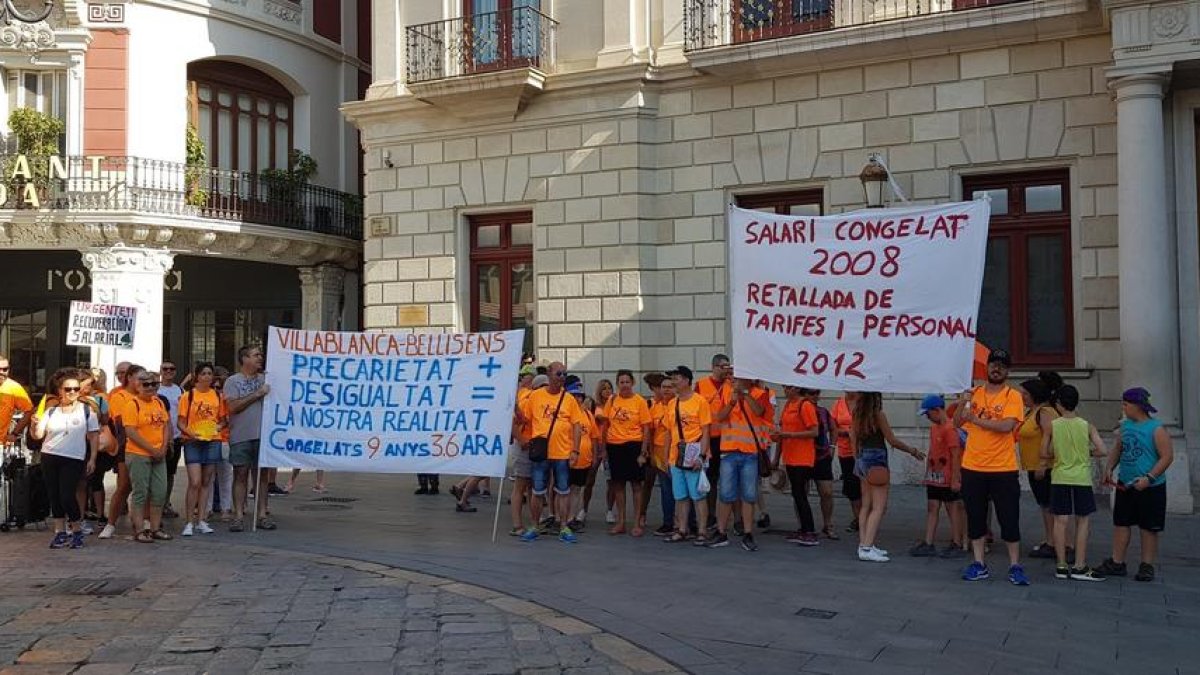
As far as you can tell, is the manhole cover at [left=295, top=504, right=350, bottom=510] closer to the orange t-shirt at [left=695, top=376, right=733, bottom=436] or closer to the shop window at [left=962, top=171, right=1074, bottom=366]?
the orange t-shirt at [left=695, top=376, right=733, bottom=436]

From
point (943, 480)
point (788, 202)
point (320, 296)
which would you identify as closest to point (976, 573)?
point (943, 480)

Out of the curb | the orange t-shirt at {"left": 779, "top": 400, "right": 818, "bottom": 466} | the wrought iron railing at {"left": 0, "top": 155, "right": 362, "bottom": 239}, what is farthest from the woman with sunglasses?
the wrought iron railing at {"left": 0, "top": 155, "right": 362, "bottom": 239}

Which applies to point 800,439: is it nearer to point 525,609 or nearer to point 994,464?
point 994,464

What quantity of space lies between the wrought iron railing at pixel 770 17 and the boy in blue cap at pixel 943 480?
7.30m

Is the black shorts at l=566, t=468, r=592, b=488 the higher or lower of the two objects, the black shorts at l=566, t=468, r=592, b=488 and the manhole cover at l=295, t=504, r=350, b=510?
the higher

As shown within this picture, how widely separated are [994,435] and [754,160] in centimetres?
844

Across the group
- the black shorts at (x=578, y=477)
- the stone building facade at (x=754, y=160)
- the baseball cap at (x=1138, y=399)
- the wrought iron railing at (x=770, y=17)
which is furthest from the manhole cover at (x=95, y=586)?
the wrought iron railing at (x=770, y=17)

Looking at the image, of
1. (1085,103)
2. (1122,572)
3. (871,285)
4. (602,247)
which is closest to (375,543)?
(871,285)

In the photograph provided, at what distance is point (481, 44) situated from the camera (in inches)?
713

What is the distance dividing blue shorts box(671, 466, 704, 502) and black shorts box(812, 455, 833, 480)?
1235 mm

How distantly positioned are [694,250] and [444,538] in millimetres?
7316

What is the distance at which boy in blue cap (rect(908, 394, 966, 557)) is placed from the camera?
9.70 metres

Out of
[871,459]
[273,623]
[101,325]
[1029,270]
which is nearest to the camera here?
[273,623]

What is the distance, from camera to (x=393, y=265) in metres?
18.9
